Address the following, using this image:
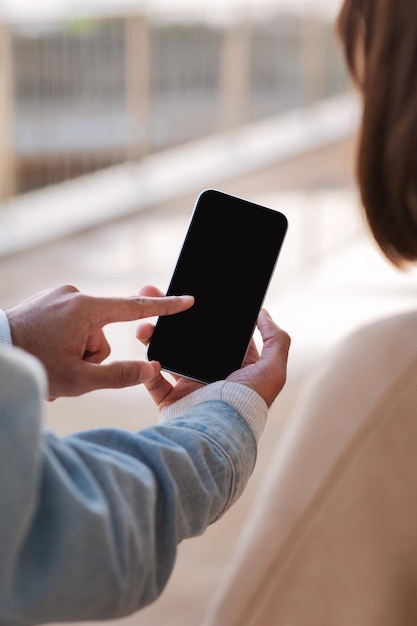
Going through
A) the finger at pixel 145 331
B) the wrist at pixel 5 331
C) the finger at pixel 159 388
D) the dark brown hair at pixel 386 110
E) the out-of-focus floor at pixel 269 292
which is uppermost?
the dark brown hair at pixel 386 110

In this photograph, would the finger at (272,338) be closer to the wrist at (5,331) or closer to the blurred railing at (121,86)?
the wrist at (5,331)

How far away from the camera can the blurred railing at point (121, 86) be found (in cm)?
405

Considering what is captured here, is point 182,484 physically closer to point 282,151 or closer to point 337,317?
point 337,317

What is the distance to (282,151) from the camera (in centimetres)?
613

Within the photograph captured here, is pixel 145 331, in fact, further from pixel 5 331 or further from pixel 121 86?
pixel 121 86

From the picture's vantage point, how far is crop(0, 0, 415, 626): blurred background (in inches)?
124

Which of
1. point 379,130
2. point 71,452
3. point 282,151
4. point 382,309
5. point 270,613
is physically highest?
point 379,130

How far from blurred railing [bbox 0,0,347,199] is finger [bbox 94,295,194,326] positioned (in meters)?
3.29

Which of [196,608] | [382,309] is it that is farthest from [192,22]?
[196,608]

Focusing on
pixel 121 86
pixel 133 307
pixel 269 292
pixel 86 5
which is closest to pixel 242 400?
pixel 133 307

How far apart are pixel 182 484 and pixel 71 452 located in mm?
88

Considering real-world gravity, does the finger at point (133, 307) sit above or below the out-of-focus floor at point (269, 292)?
above

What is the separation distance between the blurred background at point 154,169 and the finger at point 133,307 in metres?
1.10

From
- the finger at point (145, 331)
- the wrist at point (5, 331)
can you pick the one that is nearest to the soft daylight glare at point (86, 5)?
the finger at point (145, 331)
